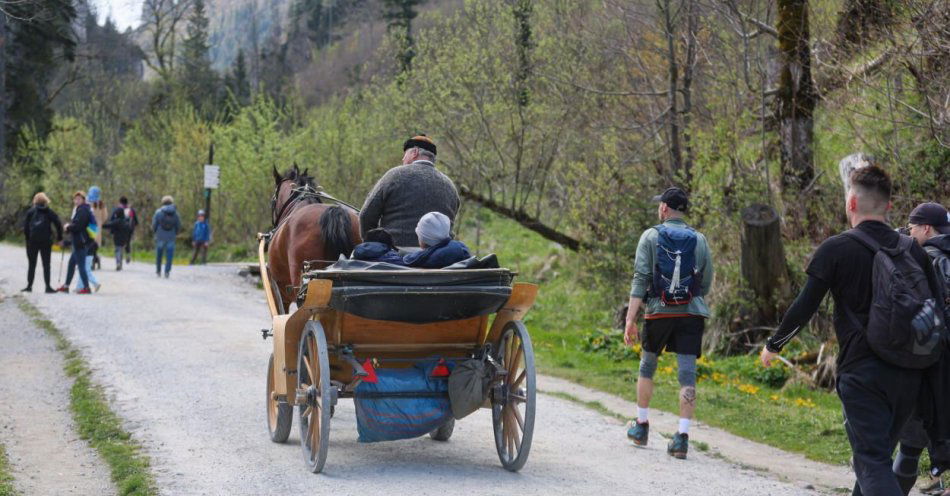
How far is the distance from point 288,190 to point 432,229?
340 centimetres

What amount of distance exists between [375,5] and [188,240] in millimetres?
66324

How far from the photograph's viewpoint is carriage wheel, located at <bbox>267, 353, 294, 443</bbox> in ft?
25.2

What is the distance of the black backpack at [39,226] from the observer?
19105 millimetres

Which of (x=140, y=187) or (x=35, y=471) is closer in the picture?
(x=35, y=471)

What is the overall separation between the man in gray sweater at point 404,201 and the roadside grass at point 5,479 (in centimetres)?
300

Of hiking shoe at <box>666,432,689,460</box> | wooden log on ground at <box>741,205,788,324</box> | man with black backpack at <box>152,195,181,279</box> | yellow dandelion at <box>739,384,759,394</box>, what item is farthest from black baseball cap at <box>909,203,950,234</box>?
man with black backpack at <box>152,195,181,279</box>

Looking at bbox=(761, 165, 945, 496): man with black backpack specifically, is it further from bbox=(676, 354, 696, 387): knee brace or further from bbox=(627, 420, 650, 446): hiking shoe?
bbox=(627, 420, 650, 446): hiking shoe

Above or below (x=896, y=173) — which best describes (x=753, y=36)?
above

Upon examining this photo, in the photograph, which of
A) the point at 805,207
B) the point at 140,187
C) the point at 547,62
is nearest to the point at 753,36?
the point at 805,207

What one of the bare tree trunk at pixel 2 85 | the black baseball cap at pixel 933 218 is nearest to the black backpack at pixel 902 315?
the black baseball cap at pixel 933 218

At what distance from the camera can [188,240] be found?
38281mm

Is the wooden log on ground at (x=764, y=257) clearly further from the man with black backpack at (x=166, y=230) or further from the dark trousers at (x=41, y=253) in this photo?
the man with black backpack at (x=166, y=230)

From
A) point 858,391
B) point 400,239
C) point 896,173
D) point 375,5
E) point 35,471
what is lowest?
point 35,471

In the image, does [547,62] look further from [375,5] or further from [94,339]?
[375,5]
